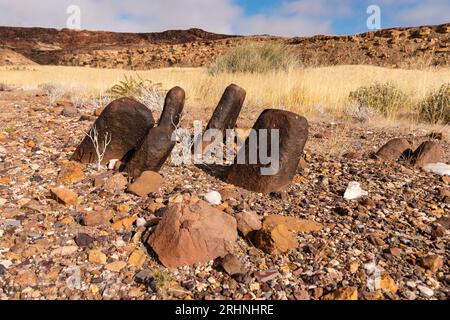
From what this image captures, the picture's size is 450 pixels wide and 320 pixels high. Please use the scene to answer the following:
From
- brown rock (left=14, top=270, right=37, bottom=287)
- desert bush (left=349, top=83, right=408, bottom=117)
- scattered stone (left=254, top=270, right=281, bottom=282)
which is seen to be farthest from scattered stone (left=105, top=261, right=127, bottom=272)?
desert bush (left=349, top=83, right=408, bottom=117)

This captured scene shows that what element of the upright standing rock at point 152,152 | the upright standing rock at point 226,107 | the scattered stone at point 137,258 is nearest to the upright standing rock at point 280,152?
the upright standing rock at point 152,152

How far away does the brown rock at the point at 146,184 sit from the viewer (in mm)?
2984

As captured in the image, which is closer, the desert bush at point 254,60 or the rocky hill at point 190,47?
the desert bush at point 254,60

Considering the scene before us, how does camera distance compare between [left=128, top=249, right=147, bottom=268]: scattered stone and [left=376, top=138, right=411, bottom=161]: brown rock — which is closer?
[left=128, top=249, right=147, bottom=268]: scattered stone

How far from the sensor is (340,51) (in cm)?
3112

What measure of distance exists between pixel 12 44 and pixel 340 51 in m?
38.6

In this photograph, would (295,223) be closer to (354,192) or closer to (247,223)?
(247,223)

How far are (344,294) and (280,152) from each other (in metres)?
1.38

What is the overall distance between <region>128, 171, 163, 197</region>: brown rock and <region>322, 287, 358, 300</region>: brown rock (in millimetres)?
1528

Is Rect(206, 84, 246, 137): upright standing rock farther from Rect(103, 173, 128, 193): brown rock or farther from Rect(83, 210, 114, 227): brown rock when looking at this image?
Rect(83, 210, 114, 227): brown rock

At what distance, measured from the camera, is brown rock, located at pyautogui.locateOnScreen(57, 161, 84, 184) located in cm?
321

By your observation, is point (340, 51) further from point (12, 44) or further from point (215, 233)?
point (12, 44)

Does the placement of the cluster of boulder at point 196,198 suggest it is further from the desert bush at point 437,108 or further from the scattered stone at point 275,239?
the desert bush at point 437,108

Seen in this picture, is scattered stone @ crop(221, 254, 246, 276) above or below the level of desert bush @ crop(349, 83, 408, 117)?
below
